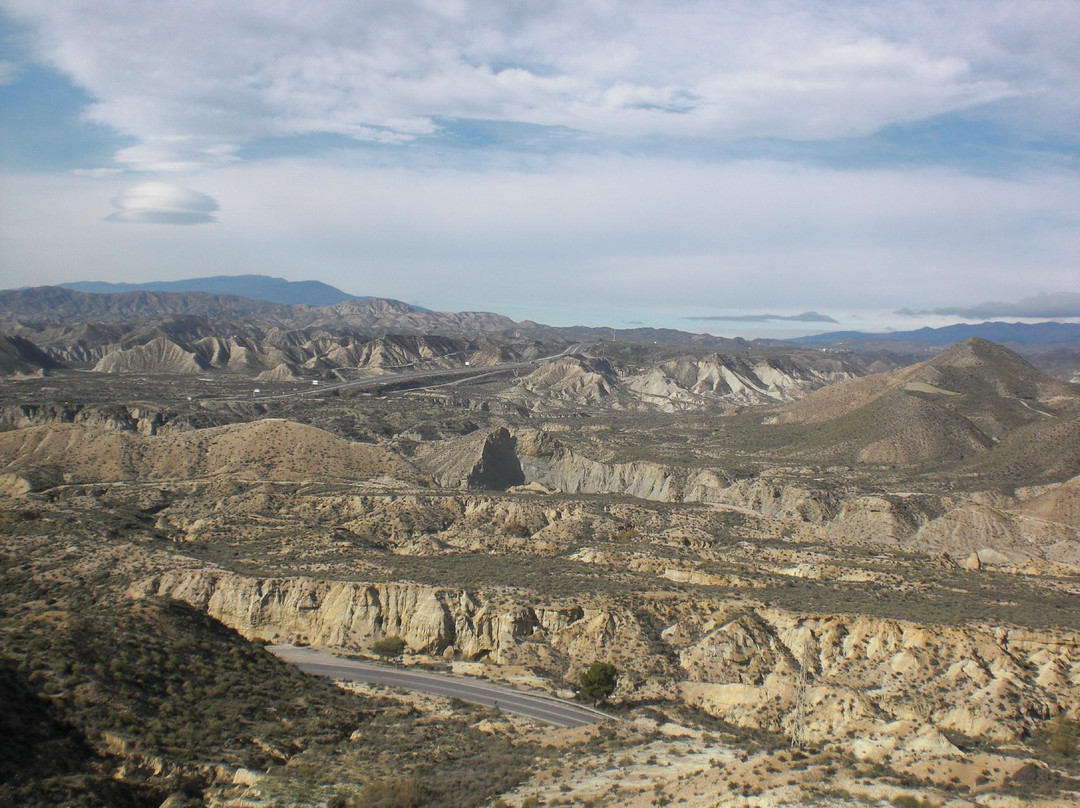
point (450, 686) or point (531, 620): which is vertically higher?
point (531, 620)

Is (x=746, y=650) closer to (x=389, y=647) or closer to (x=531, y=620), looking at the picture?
(x=531, y=620)

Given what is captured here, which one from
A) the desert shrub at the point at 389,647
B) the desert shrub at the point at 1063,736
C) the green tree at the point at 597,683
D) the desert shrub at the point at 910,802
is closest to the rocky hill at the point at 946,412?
the desert shrub at the point at 1063,736

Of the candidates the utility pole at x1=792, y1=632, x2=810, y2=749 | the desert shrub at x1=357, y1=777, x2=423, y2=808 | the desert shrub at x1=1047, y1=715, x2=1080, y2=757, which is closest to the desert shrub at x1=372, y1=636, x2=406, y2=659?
the desert shrub at x1=357, y1=777, x2=423, y2=808

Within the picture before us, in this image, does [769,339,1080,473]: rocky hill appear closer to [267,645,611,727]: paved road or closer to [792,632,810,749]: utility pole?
[792,632,810,749]: utility pole

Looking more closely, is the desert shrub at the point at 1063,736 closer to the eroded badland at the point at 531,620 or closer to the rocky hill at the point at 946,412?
the eroded badland at the point at 531,620

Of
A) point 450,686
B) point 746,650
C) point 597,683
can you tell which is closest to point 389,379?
point 450,686

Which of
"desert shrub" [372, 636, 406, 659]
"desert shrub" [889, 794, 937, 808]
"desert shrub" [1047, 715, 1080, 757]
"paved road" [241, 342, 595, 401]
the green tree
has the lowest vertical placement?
"desert shrub" [372, 636, 406, 659]

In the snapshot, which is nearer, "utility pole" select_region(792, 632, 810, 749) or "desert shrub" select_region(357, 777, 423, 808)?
"desert shrub" select_region(357, 777, 423, 808)
